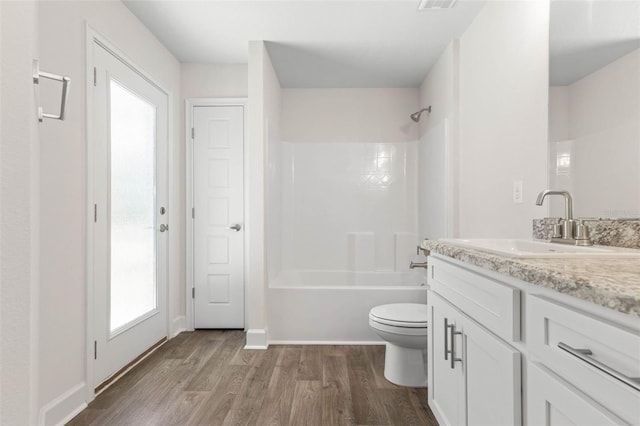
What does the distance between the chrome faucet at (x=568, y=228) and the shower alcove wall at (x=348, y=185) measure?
232 cm

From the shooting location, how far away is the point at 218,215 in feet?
10.7

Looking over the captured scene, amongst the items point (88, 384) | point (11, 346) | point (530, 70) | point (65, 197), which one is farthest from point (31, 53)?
point (530, 70)

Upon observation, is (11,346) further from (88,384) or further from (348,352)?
(348,352)

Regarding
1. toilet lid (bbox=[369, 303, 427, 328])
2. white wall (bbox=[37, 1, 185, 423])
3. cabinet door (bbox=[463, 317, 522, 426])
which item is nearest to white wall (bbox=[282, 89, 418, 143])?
white wall (bbox=[37, 1, 185, 423])

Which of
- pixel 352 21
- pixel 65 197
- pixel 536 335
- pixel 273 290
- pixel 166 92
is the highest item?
pixel 352 21

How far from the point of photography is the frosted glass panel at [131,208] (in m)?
2.28

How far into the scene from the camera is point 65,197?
183 cm

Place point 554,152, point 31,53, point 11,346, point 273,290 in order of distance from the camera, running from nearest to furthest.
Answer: point 11,346
point 31,53
point 554,152
point 273,290

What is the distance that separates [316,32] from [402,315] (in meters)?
2.06

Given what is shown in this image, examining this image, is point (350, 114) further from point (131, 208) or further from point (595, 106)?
point (595, 106)

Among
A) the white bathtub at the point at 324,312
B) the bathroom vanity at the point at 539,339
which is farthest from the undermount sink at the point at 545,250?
the white bathtub at the point at 324,312

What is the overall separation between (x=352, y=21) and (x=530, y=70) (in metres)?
1.25

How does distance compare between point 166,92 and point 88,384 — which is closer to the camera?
point 88,384

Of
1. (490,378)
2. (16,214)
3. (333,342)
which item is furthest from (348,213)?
(16,214)
